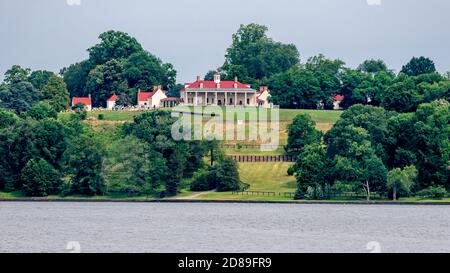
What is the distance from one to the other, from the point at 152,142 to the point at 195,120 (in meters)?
25.2

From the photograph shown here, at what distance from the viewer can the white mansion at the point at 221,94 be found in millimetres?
160625

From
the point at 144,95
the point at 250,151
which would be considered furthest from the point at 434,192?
the point at 144,95

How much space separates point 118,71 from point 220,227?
347 ft

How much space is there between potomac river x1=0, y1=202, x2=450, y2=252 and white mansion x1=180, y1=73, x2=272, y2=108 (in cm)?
6441

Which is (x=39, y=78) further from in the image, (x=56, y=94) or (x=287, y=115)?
(x=287, y=115)

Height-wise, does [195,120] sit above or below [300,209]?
above

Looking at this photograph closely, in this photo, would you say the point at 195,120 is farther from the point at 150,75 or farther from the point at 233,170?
the point at 150,75

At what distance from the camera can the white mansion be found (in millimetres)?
160625

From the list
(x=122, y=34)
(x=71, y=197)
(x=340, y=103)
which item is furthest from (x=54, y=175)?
(x=122, y=34)

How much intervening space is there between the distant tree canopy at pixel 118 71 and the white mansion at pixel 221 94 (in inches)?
419

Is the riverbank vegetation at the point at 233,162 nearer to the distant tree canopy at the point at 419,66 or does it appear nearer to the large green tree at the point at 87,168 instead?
the large green tree at the point at 87,168

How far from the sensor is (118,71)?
174m

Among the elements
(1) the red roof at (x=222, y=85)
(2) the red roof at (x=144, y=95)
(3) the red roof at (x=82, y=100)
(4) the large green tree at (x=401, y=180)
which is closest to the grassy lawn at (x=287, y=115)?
(1) the red roof at (x=222, y=85)
